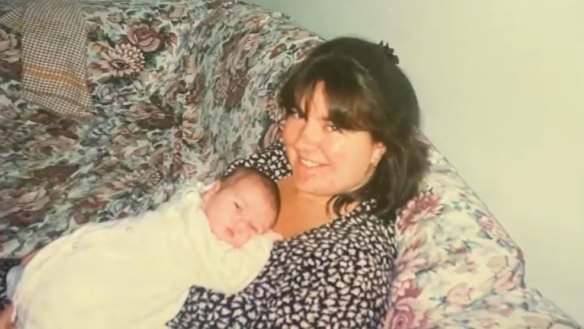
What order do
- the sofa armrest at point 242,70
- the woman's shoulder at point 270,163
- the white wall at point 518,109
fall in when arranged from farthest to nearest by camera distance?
the sofa armrest at point 242,70 → the woman's shoulder at point 270,163 → the white wall at point 518,109

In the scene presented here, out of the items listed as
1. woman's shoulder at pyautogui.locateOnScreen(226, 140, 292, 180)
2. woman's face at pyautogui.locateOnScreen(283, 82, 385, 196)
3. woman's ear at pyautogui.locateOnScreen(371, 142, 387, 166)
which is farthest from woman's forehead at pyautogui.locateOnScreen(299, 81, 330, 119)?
woman's shoulder at pyautogui.locateOnScreen(226, 140, 292, 180)

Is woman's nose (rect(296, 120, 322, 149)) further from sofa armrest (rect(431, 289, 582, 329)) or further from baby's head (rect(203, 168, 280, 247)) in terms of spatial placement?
sofa armrest (rect(431, 289, 582, 329))

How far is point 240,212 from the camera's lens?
4.62 ft

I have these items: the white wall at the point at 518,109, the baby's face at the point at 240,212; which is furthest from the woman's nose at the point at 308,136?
the white wall at the point at 518,109

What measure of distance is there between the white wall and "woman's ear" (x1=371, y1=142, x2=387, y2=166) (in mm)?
241

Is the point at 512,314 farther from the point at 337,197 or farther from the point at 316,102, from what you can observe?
the point at 316,102

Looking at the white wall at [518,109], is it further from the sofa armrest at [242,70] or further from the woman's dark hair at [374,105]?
the sofa armrest at [242,70]

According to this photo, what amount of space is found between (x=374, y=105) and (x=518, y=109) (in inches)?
11.3

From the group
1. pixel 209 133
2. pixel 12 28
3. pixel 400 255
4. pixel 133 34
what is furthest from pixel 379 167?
pixel 12 28

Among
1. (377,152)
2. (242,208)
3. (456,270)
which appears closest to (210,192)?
(242,208)

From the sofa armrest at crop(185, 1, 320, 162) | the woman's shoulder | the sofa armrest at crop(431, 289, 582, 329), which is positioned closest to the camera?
the sofa armrest at crop(431, 289, 582, 329)

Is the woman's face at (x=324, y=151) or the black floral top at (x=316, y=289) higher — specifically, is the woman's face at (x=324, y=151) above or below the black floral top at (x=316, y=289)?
above

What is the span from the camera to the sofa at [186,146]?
1407 millimetres

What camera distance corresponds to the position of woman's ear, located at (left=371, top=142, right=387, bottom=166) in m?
1.47
